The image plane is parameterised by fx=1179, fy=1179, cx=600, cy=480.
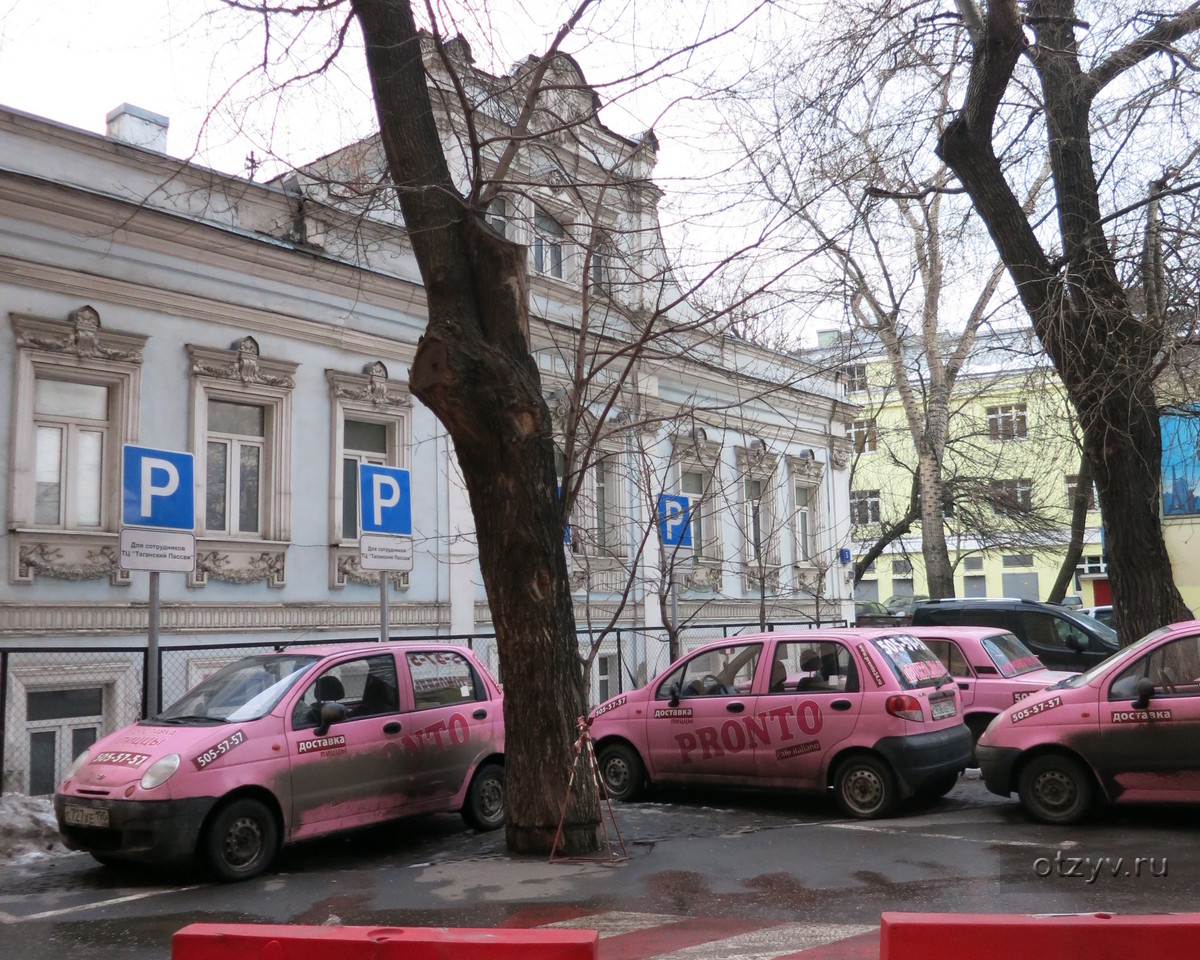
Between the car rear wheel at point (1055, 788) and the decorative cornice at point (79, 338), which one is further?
the decorative cornice at point (79, 338)

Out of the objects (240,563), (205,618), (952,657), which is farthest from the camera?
(240,563)

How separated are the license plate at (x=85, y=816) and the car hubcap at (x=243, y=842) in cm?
83

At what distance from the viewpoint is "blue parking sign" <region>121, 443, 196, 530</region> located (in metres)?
11.6

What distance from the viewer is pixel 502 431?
8.59 meters

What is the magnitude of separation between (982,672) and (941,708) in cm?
241

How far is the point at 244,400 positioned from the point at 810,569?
13542mm

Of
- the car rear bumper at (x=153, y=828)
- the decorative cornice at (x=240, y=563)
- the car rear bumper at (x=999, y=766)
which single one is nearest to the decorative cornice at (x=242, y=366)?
the decorative cornice at (x=240, y=563)

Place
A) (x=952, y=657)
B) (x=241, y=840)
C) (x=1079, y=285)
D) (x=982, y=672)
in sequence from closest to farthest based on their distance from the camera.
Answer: (x=241, y=840), (x=1079, y=285), (x=982, y=672), (x=952, y=657)

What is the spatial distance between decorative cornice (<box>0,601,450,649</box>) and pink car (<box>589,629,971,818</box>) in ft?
18.8

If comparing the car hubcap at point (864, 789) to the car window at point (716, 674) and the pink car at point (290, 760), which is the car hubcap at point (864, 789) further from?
the pink car at point (290, 760)

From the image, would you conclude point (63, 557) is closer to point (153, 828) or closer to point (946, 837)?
point (153, 828)

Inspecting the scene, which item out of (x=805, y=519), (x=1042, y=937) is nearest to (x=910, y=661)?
(x=1042, y=937)

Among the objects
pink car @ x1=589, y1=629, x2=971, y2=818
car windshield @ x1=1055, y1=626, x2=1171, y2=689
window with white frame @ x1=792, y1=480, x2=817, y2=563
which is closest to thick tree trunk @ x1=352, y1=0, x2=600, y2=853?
pink car @ x1=589, y1=629, x2=971, y2=818

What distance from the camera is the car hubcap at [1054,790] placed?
9.31 m
